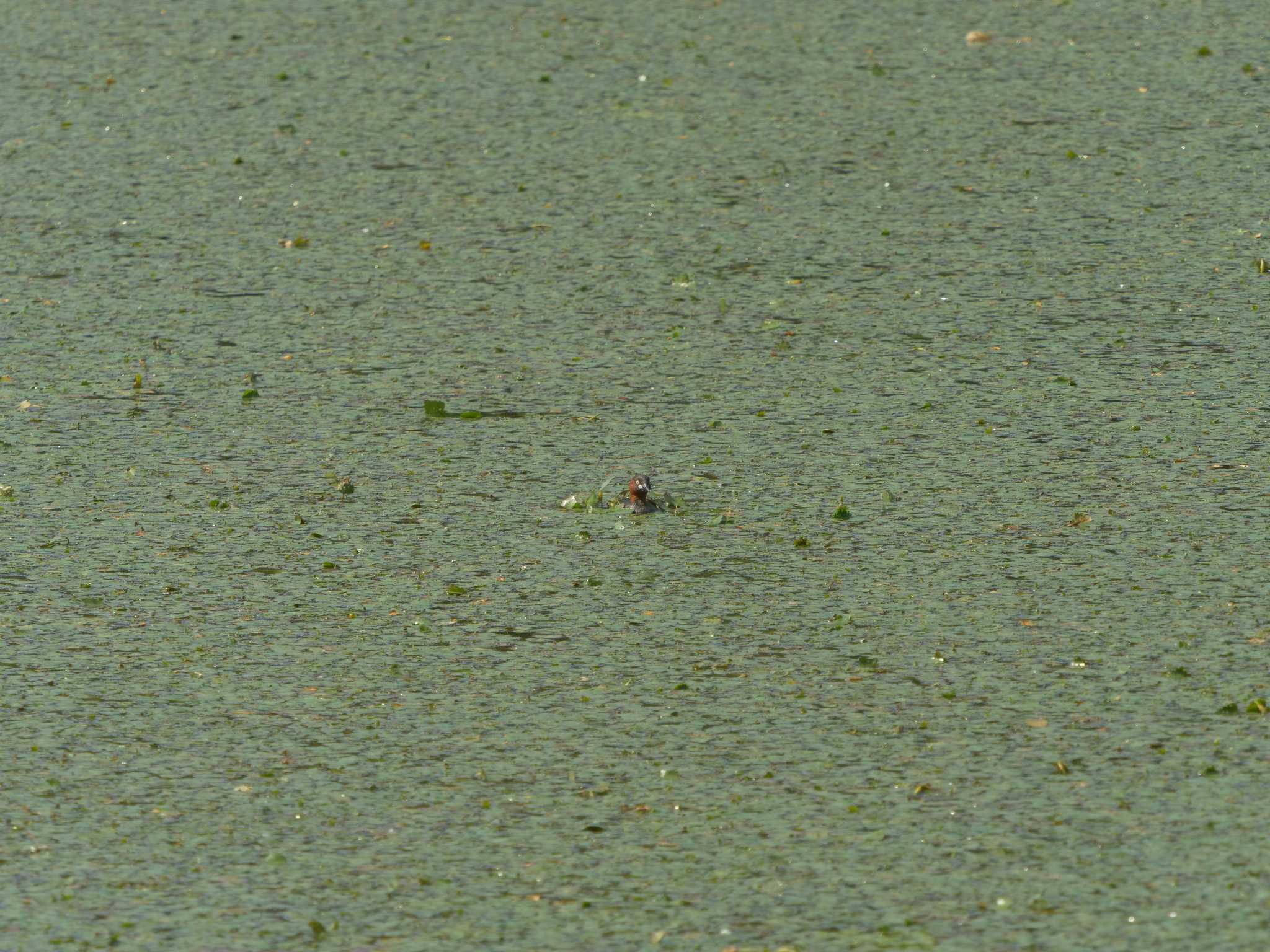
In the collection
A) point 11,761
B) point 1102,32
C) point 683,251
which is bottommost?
point 11,761

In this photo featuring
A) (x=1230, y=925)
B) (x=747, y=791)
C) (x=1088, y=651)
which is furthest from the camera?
(x=1088, y=651)

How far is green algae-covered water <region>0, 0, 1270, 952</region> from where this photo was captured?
151cm

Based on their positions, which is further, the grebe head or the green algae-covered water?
the grebe head

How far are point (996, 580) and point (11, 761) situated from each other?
0.92m

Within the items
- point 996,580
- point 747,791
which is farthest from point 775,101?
point 747,791

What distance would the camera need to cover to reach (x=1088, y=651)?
5.86 ft

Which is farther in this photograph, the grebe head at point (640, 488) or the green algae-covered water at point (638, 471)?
the grebe head at point (640, 488)

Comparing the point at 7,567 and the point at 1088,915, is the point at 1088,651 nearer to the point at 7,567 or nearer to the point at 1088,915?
the point at 1088,915

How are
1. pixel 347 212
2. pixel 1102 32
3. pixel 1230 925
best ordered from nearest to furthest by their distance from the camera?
pixel 1230 925
pixel 347 212
pixel 1102 32

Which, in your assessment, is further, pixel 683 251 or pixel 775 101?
pixel 775 101

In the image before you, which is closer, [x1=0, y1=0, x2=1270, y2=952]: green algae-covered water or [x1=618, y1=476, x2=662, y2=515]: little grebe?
[x1=0, y1=0, x2=1270, y2=952]: green algae-covered water

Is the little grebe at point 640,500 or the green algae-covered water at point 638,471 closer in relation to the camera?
the green algae-covered water at point 638,471

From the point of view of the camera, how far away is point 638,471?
2156 mm

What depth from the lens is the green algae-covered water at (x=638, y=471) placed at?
151 centimetres
